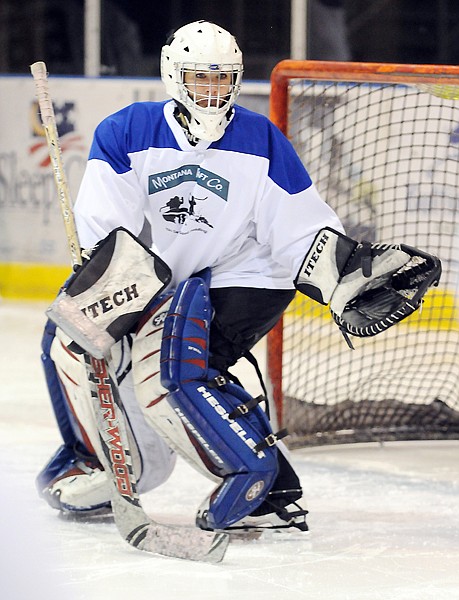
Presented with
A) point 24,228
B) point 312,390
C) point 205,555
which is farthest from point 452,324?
point 24,228

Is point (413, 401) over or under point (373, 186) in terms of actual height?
under

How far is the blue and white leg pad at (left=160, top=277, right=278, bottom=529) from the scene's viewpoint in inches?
102

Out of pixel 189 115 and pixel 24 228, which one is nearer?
pixel 189 115

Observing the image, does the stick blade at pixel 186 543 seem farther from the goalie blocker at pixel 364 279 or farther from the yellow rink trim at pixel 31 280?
the yellow rink trim at pixel 31 280

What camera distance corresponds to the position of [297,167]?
107 inches

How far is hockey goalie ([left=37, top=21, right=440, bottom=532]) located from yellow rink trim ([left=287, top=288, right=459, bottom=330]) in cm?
122

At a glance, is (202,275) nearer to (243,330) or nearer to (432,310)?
(243,330)

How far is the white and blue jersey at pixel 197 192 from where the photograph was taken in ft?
8.64

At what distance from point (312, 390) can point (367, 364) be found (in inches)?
17.9

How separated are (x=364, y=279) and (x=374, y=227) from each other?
188cm

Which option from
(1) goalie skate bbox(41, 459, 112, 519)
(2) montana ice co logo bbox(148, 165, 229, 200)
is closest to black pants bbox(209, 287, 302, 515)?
(2) montana ice co logo bbox(148, 165, 229, 200)

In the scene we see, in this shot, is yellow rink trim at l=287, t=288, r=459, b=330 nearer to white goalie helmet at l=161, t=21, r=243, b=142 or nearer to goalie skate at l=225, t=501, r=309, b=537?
goalie skate at l=225, t=501, r=309, b=537

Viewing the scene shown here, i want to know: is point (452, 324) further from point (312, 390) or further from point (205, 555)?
point (205, 555)

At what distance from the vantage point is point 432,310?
14.0ft
